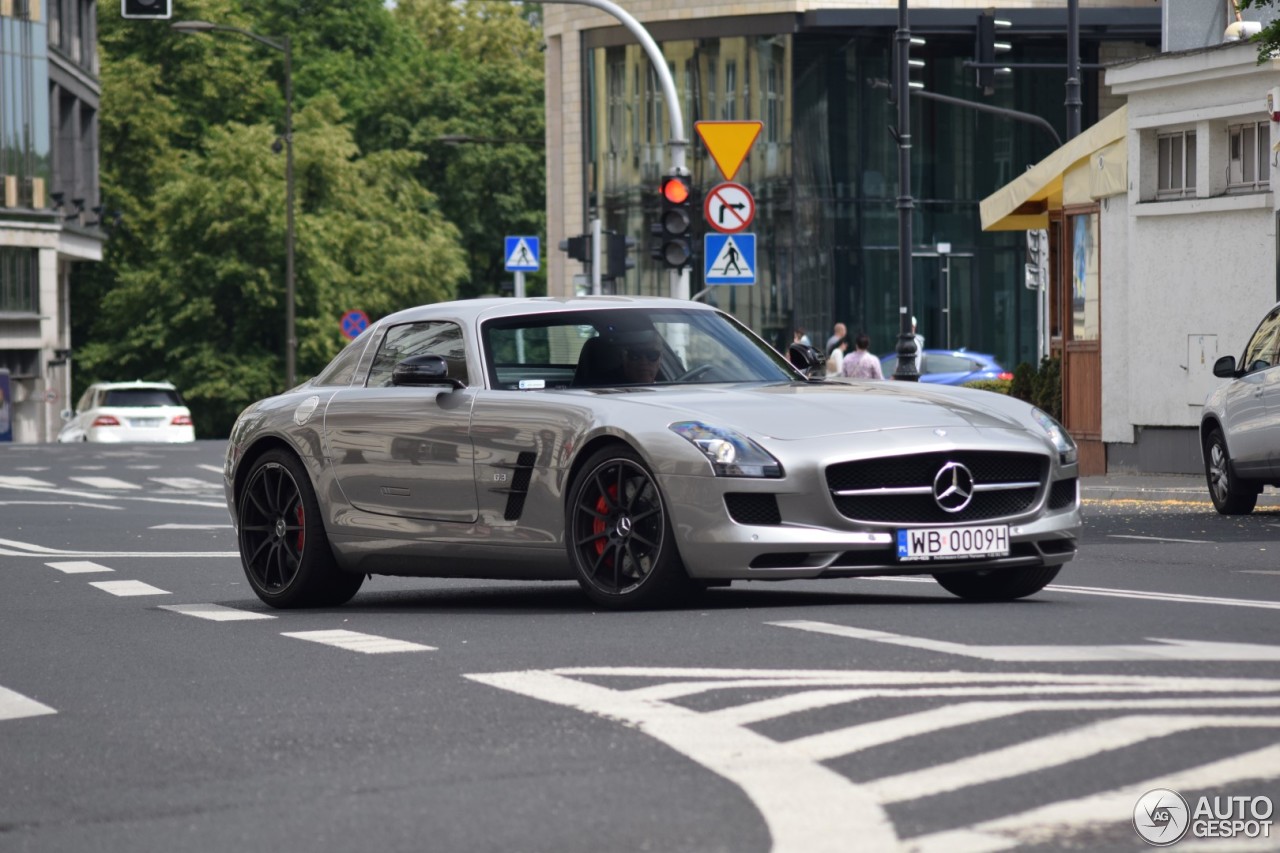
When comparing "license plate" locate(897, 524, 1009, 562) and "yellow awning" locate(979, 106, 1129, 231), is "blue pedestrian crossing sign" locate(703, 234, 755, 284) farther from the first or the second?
"license plate" locate(897, 524, 1009, 562)

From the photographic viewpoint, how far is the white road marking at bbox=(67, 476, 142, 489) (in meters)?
33.2

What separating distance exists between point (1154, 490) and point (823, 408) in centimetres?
1399

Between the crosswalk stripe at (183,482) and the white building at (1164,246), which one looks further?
the crosswalk stripe at (183,482)

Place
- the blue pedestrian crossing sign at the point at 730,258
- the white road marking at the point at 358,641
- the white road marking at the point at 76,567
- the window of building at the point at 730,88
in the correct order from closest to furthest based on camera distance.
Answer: the white road marking at the point at 358,641 < the white road marking at the point at 76,567 < the blue pedestrian crossing sign at the point at 730,258 < the window of building at the point at 730,88

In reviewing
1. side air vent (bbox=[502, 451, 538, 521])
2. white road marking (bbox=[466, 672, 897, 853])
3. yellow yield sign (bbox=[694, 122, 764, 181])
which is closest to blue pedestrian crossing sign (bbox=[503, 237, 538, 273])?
yellow yield sign (bbox=[694, 122, 764, 181])

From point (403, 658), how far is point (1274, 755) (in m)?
3.85

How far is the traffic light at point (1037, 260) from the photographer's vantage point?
34875mm

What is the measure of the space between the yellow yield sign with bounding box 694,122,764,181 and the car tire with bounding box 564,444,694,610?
1402 centimetres

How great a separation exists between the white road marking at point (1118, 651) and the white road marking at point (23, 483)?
2600cm

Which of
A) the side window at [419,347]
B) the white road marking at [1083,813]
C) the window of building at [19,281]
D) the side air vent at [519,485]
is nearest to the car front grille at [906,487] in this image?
the side air vent at [519,485]

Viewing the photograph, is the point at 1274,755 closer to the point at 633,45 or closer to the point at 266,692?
the point at 266,692

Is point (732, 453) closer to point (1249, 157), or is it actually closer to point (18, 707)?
point (18, 707)

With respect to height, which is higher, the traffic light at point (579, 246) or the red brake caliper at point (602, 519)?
the traffic light at point (579, 246)

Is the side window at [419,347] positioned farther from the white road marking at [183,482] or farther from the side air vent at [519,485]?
the white road marking at [183,482]
